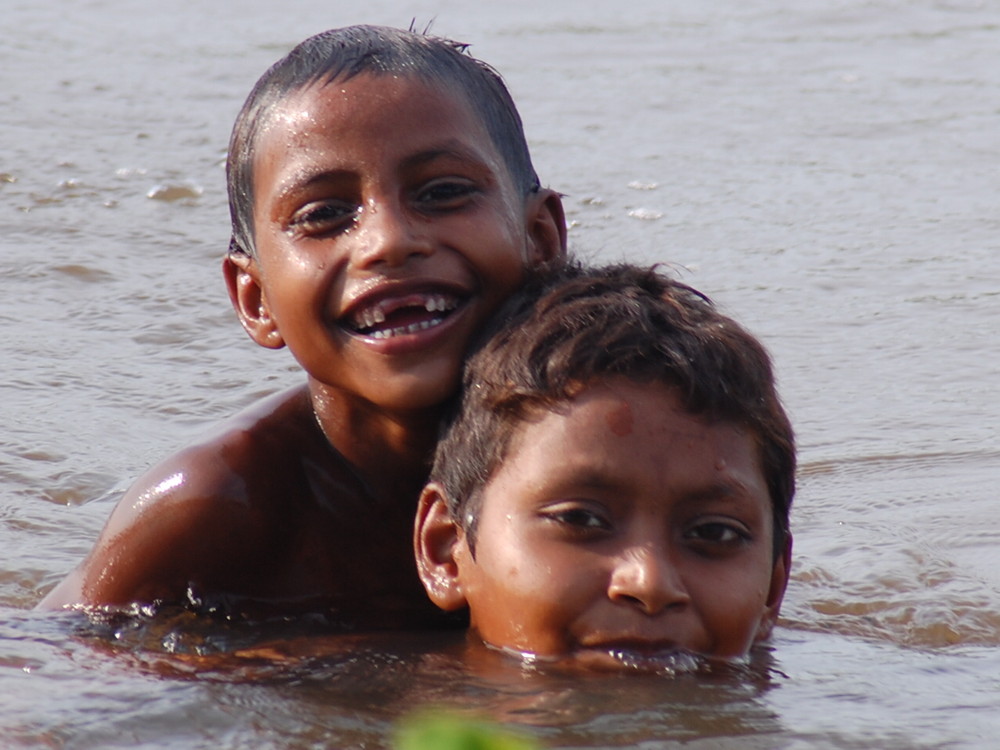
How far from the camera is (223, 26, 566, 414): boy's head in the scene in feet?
11.2

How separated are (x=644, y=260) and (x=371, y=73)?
335 centimetres

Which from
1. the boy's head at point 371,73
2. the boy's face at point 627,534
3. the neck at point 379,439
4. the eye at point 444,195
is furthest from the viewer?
the neck at point 379,439

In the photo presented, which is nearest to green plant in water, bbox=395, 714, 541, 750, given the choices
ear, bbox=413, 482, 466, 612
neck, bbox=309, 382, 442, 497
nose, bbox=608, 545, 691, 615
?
nose, bbox=608, 545, 691, 615

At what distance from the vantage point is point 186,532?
3656 millimetres

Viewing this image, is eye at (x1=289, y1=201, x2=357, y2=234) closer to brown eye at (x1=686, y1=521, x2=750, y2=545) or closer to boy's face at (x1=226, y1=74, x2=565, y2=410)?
boy's face at (x1=226, y1=74, x2=565, y2=410)

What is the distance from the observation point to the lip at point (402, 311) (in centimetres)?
339

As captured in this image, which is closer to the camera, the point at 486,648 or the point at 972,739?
the point at 972,739

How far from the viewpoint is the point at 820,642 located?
3.80 metres

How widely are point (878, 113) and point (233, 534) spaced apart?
634 centimetres

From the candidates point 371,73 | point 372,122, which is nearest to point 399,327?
point 372,122

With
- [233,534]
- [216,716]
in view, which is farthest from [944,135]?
[216,716]

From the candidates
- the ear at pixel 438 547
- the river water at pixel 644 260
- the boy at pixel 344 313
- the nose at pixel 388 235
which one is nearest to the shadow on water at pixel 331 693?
the river water at pixel 644 260

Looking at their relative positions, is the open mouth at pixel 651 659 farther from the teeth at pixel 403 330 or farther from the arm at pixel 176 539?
the arm at pixel 176 539

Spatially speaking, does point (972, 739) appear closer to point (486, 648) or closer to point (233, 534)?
point (486, 648)
